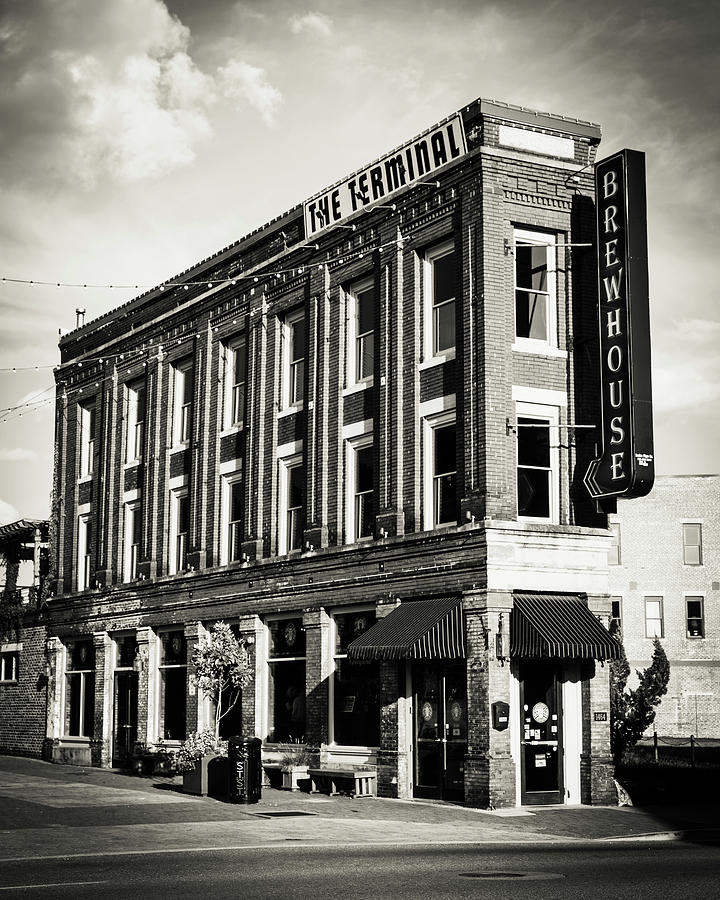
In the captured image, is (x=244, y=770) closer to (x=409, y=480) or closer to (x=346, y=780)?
(x=346, y=780)

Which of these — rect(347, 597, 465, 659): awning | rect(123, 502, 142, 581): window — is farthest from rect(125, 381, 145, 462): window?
rect(347, 597, 465, 659): awning

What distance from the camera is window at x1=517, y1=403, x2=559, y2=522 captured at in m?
24.8

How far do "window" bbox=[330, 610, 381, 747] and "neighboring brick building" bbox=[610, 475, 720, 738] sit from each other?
115 feet

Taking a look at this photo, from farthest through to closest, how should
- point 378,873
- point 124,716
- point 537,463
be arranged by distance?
point 124,716 < point 537,463 < point 378,873

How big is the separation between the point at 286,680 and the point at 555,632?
873cm

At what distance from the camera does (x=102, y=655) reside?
122ft

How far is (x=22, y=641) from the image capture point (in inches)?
1649

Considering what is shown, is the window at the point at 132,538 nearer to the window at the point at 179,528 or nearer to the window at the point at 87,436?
the window at the point at 179,528

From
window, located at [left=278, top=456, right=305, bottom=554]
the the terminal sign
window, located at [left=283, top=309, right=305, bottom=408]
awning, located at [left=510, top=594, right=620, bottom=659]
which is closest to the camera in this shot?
awning, located at [left=510, top=594, right=620, bottom=659]

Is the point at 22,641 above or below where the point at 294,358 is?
below

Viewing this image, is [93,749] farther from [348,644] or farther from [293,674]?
[348,644]

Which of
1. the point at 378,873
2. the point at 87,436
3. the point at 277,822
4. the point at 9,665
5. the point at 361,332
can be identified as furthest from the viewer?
the point at 9,665

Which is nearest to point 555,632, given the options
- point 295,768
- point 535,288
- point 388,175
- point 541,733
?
point 541,733

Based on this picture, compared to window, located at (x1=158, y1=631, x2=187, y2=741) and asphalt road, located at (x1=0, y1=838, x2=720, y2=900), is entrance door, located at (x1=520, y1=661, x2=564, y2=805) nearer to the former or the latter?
asphalt road, located at (x1=0, y1=838, x2=720, y2=900)
